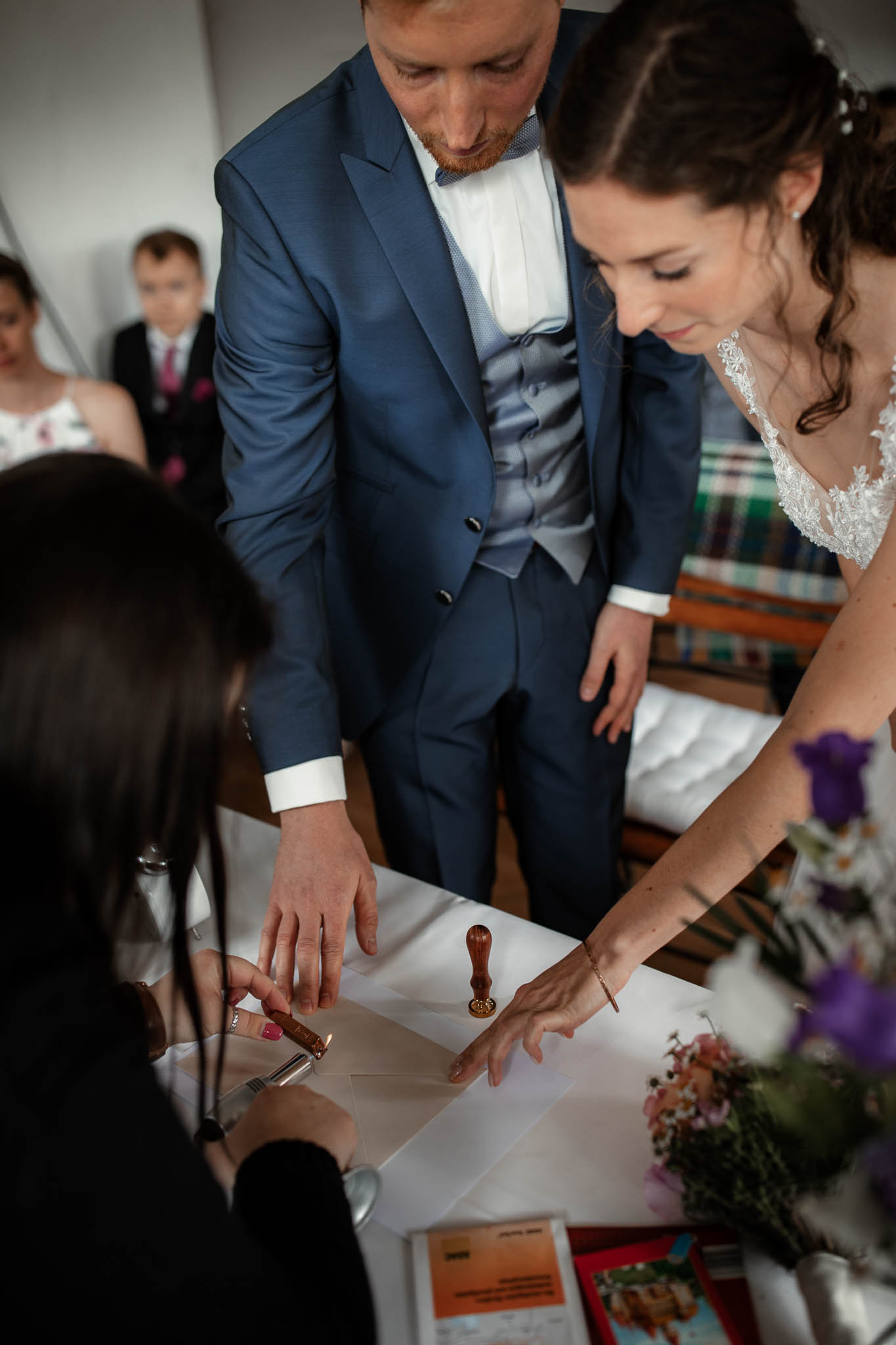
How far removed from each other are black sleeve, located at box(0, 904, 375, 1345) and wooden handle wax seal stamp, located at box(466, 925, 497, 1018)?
49 centimetres

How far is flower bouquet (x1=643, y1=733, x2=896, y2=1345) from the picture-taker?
602mm

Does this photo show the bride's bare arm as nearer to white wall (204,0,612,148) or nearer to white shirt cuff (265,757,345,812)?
white shirt cuff (265,757,345,812)

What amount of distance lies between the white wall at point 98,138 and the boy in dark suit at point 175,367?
0.95 ft

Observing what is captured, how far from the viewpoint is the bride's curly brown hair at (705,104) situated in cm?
93

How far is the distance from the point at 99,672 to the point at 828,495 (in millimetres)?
1063

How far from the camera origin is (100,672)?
28.0 inches

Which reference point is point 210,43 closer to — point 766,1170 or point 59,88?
point 59,88

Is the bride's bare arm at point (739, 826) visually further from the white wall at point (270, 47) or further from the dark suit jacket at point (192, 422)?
the white wall at point (270, 47)

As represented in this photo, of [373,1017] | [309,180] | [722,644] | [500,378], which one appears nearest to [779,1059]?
[373,1017]

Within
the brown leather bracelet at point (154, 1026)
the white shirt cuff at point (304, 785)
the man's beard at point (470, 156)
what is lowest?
the brown leather bracelet at point (154, 1026)

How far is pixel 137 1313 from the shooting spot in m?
0.63

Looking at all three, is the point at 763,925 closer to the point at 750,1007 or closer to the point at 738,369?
the point at 750,1007

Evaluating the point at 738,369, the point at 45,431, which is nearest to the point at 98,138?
the point at 45,431

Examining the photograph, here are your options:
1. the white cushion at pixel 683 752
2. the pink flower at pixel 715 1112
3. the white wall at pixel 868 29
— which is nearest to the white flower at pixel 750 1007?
the pink flower at pixel 715 1112
